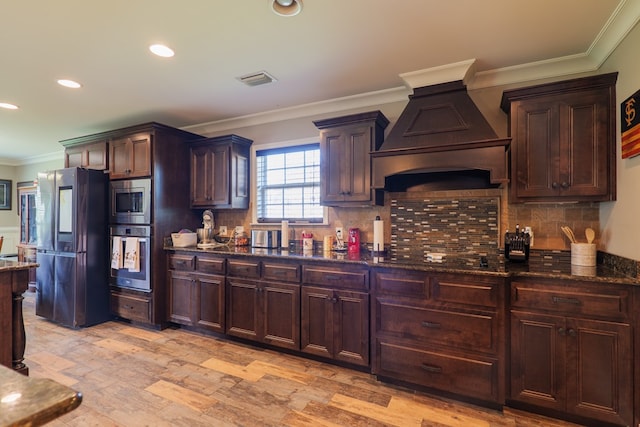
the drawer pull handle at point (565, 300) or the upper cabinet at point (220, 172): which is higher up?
the upper cabinet at point (220, 172)

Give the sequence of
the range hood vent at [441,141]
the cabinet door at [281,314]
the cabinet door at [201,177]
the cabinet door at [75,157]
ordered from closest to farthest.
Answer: the range hood vent at [441,141] < the cabinet door at [281,314] < the cabinet door at [201,177] < the cabinet door at [75,157]

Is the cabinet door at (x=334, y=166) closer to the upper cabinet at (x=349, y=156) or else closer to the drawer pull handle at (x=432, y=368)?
the upper cabinet at (x=349, y=156)

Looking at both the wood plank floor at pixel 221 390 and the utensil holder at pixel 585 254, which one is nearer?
the wood plank floor at pixel 221 390

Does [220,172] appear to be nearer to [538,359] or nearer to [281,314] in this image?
[281,314]

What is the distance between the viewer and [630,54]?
2.00 m

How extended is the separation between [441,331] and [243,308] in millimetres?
1860

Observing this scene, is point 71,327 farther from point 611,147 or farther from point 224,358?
point 611,147

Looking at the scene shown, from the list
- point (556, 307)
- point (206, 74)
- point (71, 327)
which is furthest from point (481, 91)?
point (71, 327)

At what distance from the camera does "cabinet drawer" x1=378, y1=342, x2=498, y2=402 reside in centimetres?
214

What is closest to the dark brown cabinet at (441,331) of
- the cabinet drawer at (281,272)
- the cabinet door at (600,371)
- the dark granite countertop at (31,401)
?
the cabinet door at (600,371)

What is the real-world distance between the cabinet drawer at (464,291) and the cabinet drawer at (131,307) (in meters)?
3.15

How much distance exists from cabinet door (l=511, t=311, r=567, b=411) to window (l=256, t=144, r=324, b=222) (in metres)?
2.11

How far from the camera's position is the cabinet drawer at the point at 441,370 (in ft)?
7.03

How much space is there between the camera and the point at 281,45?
2.31m
